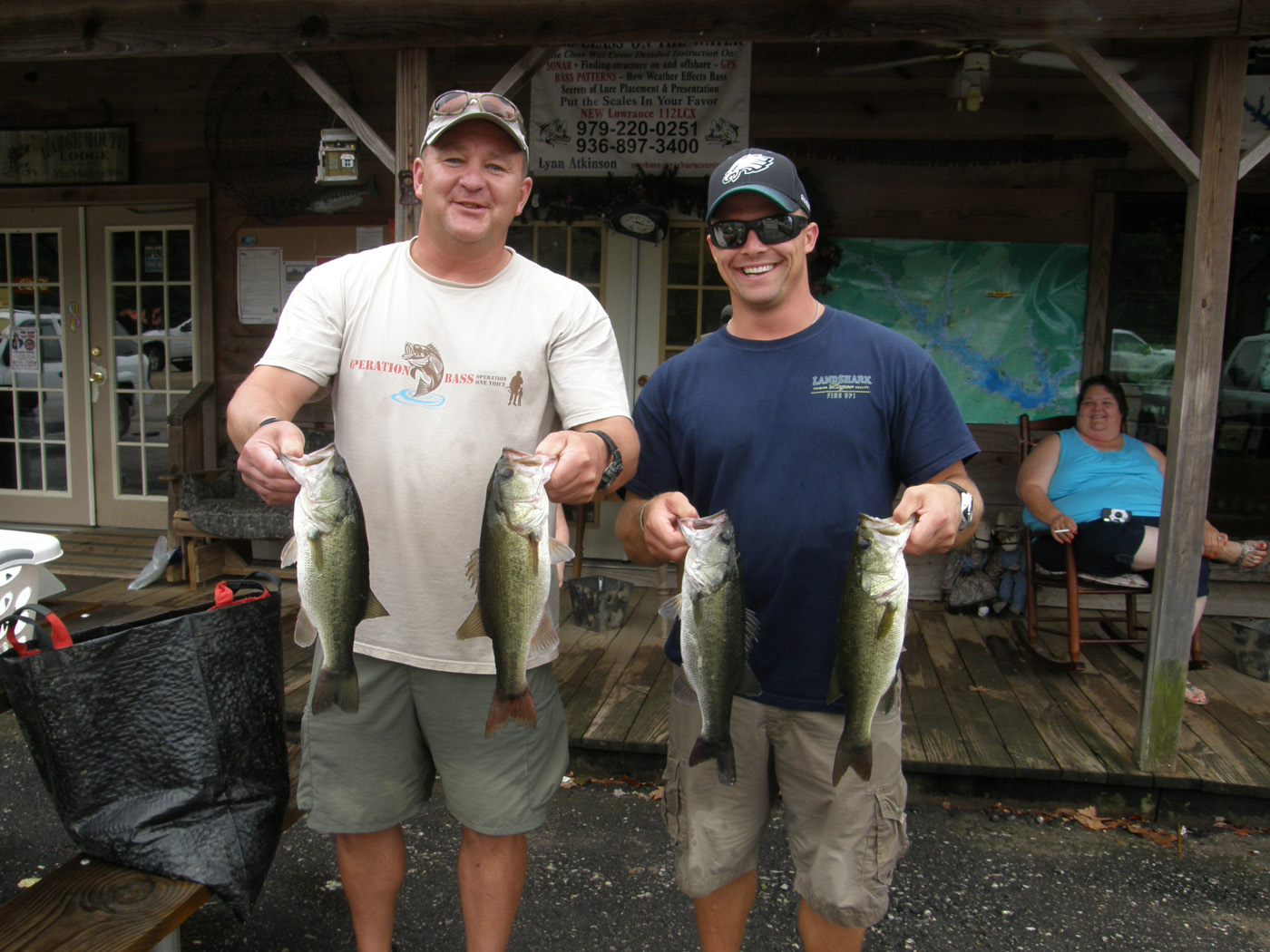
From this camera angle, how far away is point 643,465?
2330 mm

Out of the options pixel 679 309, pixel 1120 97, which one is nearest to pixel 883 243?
pixel 679 309

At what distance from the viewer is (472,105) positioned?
2098 millimetres

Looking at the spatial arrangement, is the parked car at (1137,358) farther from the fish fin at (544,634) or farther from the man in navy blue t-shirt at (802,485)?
the fish fin at (544,634)

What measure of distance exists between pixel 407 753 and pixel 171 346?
5.31m

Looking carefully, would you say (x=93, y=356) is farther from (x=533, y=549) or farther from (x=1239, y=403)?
(x=1239, y=403)

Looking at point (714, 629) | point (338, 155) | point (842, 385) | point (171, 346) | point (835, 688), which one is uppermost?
point (338, 155)

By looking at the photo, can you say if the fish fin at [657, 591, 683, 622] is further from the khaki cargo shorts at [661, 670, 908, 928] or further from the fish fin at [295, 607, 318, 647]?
the fish fin at [295, 607, 318, 647]

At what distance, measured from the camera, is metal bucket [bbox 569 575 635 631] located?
526 cm

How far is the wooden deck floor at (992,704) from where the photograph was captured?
363 centimetres

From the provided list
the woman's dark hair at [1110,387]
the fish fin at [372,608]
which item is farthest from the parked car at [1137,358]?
the fish fin at [372,608]

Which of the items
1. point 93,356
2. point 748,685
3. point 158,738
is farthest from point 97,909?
point 93,356

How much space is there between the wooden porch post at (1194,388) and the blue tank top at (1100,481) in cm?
114

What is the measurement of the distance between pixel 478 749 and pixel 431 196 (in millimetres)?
1317

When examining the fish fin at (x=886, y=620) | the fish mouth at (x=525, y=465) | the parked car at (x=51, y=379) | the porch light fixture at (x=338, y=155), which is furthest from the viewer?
the parked car at (x=51, y=379)
